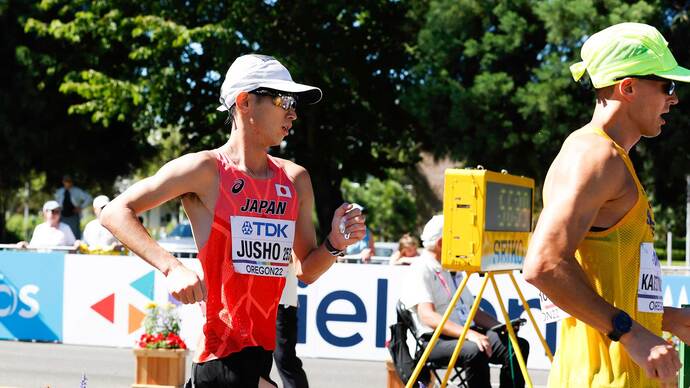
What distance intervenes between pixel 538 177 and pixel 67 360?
17609mm

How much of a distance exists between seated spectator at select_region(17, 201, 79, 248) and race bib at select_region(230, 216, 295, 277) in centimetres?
1063

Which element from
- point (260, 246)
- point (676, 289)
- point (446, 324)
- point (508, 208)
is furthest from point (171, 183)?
point (676, 289)

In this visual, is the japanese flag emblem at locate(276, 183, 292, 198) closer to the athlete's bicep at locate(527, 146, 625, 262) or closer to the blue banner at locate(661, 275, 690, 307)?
the athlete's bicep at locate(527, 146, 625, 262)

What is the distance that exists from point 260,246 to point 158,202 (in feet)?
1.36

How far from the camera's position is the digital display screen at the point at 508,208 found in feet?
24.8

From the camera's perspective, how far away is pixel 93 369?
11.4 metres

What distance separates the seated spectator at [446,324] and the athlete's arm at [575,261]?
5104mm

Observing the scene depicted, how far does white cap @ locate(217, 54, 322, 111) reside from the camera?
3973 millimetres

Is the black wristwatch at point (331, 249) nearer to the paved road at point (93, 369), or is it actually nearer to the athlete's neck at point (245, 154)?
the athlete's neck at point (245, 154)

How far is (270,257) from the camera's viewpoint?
3.94 meters

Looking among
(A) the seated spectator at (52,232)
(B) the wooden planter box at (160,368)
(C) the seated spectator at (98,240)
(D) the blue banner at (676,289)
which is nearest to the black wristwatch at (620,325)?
(B) the wooden planter box at (160,368)

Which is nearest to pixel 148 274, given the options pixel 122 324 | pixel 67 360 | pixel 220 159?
pixel 122 324

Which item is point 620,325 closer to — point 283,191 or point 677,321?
point 677,321

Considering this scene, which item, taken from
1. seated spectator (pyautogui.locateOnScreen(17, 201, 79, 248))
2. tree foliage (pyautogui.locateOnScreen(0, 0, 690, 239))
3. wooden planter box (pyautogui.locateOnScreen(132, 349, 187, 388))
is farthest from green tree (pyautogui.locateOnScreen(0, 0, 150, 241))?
wooden planter box (pyautogui.locateOnScreen(132, 349, 187, 388))
